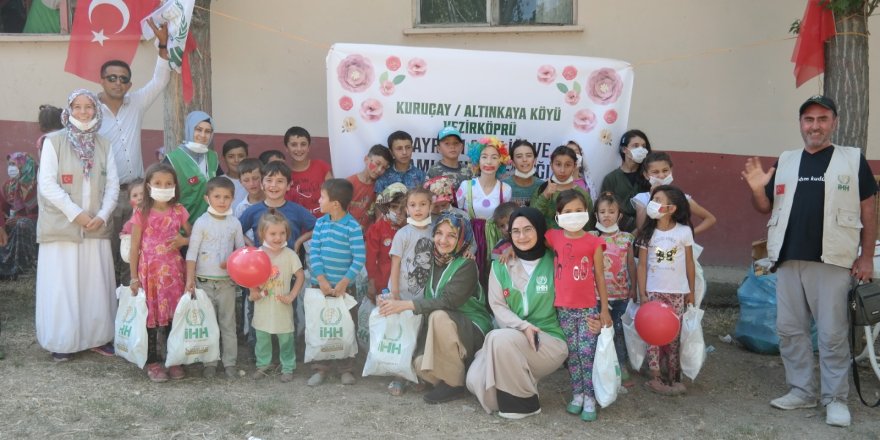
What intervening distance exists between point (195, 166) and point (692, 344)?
338 centimetres

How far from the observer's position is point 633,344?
4781mm

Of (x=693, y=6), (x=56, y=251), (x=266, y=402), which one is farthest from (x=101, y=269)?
(x=693, y=6)

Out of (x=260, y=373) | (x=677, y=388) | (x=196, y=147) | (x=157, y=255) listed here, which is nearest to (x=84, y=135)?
(x=196, y=147)

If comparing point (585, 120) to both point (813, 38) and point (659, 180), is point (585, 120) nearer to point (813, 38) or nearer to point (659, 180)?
point (659, 180)

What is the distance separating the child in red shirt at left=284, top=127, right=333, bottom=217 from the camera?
557cm

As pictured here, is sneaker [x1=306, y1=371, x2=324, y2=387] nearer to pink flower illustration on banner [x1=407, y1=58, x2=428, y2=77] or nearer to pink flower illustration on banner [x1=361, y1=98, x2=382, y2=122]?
pink flower illustration on banner [x1=361, y1=98, x2=382, y2=122]

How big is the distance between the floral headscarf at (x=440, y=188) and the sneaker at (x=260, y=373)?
1497mm

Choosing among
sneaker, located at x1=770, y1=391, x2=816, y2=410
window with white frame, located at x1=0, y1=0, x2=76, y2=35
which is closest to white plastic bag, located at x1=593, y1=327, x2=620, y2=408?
sneaker, located at x1=770, y1=391, x2=816, y2=410

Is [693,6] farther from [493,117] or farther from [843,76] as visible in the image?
[493,117]

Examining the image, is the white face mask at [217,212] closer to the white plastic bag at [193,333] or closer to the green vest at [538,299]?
the white plastic bag at [193,333]

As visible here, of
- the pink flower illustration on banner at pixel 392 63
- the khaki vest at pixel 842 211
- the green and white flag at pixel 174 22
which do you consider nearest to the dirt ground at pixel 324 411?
the khaki vest at pixel 842 211

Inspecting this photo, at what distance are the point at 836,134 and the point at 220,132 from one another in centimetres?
549

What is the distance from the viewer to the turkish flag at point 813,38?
5.53 meters

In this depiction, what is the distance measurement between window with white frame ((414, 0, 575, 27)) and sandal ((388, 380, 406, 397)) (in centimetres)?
422
